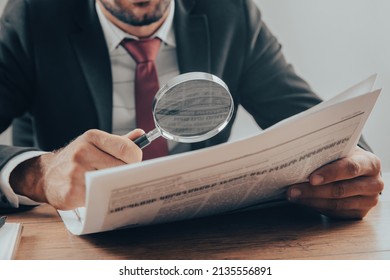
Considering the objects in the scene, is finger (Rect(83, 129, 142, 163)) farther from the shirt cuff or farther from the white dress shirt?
the white dress shirt

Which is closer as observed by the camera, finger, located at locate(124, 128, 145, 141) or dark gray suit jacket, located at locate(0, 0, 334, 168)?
finger, located at locate(124, 128, 145, 141)

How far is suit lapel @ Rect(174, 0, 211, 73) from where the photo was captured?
1.54 metres

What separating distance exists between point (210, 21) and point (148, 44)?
21cm

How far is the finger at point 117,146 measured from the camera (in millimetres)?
812

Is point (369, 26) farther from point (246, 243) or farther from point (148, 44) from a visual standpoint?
point (246, 243)

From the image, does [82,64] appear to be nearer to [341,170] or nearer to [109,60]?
[109,60]

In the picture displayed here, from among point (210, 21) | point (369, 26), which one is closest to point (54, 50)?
point (210, 21)

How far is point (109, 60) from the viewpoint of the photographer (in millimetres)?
1460

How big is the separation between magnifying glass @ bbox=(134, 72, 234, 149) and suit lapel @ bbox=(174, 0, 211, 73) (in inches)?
26.6

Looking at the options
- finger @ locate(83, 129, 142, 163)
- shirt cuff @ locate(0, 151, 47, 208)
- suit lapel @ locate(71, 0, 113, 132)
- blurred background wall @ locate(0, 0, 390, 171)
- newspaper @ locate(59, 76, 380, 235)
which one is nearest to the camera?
newspaper @ locate(59, 76, 380, 235)

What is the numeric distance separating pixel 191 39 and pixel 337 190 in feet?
2.62

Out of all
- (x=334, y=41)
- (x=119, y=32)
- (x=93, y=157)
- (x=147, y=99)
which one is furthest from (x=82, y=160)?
(x=334, y=41)

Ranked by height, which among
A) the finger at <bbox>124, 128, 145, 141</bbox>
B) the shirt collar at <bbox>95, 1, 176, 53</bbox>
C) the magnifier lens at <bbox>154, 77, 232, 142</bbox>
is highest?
the magnifier lens at <bbox>154, 77, 232, 142</bbox>

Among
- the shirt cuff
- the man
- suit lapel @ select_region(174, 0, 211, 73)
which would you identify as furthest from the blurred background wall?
the shirt cuff
